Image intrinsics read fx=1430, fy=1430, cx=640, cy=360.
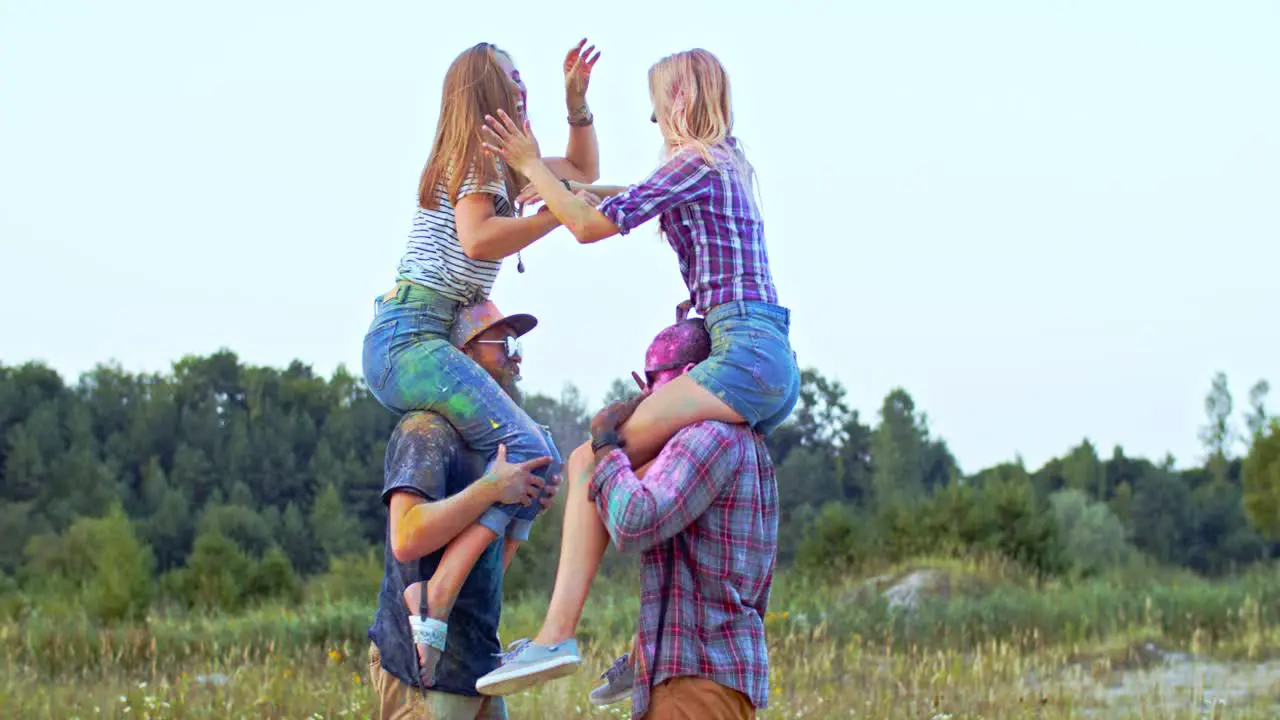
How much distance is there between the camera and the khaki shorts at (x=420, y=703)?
16.0ft

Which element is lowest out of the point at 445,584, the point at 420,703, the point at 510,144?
the point at 420,703

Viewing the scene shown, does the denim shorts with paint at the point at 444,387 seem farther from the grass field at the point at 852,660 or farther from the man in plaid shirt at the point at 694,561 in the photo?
the grass field at the point at 852,660

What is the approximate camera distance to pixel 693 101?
4527 mm

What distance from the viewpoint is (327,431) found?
3725cm

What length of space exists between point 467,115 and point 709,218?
986 millimetres

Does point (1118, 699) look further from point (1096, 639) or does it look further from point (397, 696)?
point (397, 696)

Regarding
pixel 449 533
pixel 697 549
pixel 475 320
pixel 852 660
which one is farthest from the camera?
pixel 852 660

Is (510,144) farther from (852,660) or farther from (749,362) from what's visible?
(852,660)

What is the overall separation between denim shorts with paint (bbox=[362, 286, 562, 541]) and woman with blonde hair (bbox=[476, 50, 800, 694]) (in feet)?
1.45

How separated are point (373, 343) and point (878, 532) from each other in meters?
23.5

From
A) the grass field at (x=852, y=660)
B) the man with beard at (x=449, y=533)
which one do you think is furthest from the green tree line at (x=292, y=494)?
the man with beard at (x=449, y=533)

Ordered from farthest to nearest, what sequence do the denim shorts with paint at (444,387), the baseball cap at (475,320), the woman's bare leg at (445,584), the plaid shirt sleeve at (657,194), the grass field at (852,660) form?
1. the grass field at (852,660)
2. the baseball cap at (475,320)
3. the denim shorts with paint at (444,387)
4. the woman's bare leg at (445,584)
5. the plaid shirt sleeve at (657,194)

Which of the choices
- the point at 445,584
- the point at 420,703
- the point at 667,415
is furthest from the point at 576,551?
the point at 420,703

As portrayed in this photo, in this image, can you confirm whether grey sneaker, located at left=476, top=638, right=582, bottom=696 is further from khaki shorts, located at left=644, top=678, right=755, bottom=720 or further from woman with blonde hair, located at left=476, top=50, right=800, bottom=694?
khaki shorts, located at left=644, top=678, right=755, bottom=720
